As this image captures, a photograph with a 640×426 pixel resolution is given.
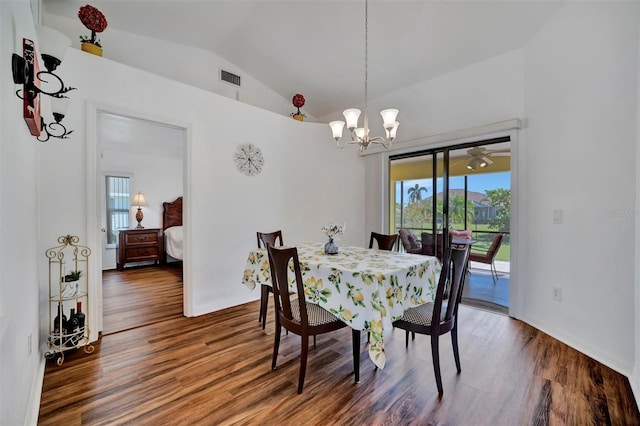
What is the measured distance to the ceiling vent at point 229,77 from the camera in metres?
4.16

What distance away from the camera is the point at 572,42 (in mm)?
2627

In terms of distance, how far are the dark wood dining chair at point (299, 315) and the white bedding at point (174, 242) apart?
13.8ft

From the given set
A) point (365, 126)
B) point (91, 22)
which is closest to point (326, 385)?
point (365, 126)

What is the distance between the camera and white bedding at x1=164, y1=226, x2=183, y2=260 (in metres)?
5.70

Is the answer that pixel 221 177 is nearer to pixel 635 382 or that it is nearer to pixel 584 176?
pixel 584 176

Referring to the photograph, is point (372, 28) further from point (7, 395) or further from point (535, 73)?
point (7, 395)

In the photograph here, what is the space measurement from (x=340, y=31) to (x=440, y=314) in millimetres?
3108

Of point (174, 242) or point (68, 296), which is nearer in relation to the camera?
point (68, 296)

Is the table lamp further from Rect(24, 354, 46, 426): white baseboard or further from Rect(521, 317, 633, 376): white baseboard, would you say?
Rect(521, 317, 633, 376): white baseboard

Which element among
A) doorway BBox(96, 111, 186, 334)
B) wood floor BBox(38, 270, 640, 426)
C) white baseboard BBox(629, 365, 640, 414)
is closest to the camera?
wood floor BBox(38, 270, 640, 426)

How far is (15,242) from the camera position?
1445mm

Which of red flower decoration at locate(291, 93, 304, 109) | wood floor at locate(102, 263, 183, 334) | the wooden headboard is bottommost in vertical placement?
wood floor at locate(102, 263, 183, 334)

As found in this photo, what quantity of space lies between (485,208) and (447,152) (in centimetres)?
86

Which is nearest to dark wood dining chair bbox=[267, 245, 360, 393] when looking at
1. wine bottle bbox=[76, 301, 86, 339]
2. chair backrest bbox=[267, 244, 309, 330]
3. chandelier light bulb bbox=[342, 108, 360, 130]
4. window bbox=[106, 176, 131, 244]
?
chair backrest bbox=[267, 244, 309, 330]
